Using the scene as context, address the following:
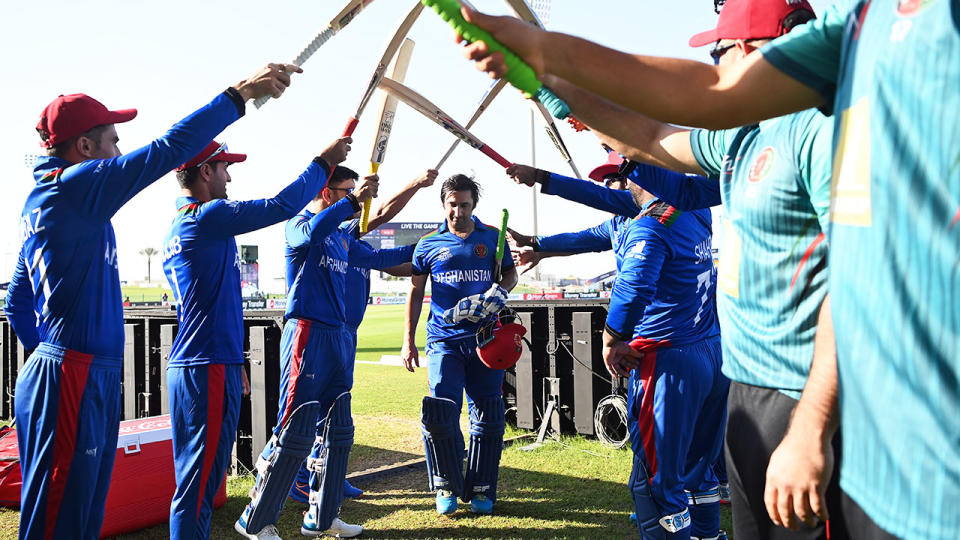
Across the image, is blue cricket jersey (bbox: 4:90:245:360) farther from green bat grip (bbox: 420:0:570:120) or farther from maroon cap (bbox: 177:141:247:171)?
green bat grip (bbox: 420:0:570:120)

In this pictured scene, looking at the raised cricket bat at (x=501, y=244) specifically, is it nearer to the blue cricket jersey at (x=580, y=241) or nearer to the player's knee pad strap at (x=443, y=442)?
the blue cricket jersey at (x=580, y=241)

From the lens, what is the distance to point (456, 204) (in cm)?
550

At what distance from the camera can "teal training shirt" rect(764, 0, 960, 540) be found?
94 centimetres

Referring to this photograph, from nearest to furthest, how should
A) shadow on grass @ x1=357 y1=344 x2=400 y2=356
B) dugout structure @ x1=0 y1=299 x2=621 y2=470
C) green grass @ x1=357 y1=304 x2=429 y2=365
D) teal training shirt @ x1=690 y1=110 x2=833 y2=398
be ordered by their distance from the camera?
1. teal training shirt @ x1=690 y1=110 x2=833 y2=398
2. dugout structure @ x1=0 y1=299 x2=621 y2=470
3. green grass @ x1=357 y1=304 x2=429 y2=365
4. shadow on grass @ x1=357 y1=344 x2=400 y2=356

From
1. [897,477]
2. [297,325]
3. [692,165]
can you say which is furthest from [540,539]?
[897,477]

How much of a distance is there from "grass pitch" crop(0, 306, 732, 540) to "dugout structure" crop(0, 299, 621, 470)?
0.36 meters

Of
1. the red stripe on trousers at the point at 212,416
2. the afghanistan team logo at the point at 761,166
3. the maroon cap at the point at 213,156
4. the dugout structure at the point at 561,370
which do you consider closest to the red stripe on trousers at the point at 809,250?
the afghanistan team logo at the point at 761,166

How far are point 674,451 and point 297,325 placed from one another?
2.78 metres

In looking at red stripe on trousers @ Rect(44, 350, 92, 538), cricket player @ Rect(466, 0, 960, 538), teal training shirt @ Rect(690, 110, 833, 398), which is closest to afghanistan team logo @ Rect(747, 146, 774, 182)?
teal training shirt @ Rect(690, 110, 833, 398)

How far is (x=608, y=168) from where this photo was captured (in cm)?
423

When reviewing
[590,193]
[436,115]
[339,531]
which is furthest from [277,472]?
[436,115]

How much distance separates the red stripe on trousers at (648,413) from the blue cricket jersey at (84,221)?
2.48 meters

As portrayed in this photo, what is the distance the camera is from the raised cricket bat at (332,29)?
3689 mm

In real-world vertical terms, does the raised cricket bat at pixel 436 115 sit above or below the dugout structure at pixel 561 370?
above
